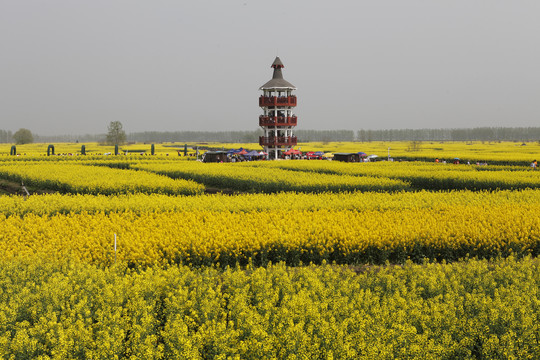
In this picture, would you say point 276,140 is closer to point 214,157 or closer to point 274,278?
point 214,157

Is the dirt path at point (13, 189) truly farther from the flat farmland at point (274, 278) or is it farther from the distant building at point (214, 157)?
the distant building at point (214, 157)

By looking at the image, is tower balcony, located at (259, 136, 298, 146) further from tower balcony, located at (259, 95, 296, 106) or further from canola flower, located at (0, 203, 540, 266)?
canola flower, located at (0, 203, 540, 266)

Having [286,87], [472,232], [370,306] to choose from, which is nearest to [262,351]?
[370,306]

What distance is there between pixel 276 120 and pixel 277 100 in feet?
11.0

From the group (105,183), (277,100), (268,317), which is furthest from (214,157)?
(268,317)

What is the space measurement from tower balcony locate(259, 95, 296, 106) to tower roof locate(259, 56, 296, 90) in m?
1.58

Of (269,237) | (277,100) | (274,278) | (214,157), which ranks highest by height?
(277,100)

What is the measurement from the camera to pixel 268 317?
7609 mm

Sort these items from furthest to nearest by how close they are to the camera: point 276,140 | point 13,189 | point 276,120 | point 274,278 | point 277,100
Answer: point 276,140
point 277,100
point 276,120
point 13,189
point 274,278

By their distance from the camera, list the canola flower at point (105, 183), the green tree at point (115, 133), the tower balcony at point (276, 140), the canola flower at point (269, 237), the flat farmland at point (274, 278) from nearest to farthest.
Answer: the flat farmland at point (274, 278) < the canola flower at point (269, 237) < the canola flower at point (105, 183) < the tower balcony at point (276, 140) < the green tree at point (115, 133)

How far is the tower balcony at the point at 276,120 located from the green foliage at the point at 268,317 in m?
61.7

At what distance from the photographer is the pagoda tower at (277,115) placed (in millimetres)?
72188

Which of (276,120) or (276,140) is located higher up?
(276,120)

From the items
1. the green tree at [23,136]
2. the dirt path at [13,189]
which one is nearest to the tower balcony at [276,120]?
the dirt path at [13,189]
